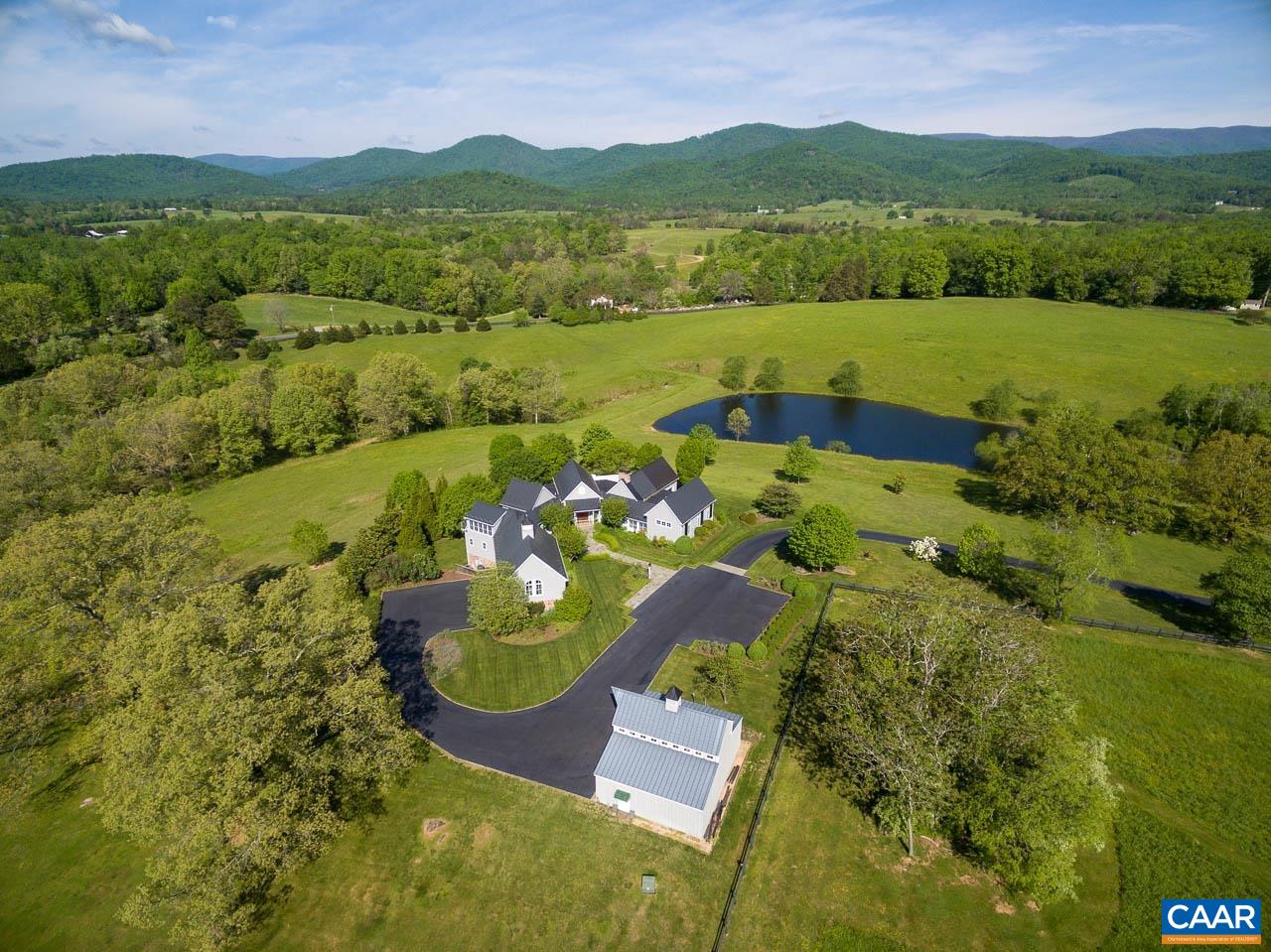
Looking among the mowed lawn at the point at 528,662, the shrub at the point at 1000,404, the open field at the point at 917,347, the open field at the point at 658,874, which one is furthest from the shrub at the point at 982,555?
the open field at the point at 917,347

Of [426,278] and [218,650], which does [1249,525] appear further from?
[426,278]

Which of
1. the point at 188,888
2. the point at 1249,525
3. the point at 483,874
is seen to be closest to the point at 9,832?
the point at 188,888

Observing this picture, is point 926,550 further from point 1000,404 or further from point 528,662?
point 1000,404

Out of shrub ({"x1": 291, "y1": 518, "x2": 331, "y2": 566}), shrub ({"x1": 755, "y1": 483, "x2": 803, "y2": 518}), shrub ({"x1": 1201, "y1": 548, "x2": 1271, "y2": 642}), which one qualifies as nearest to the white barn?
shrub ({"x1": 755, "y1": 483, "x2": 803, "y2": 518})

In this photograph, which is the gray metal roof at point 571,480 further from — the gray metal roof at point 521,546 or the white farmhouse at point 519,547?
the gray metal roof at point 521,546

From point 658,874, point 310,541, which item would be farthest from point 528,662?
point 310,541

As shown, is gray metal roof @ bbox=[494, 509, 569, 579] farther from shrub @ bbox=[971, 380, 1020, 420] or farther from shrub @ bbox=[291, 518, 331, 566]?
shrub @ bbox=[971, 380, 1020, 420]
